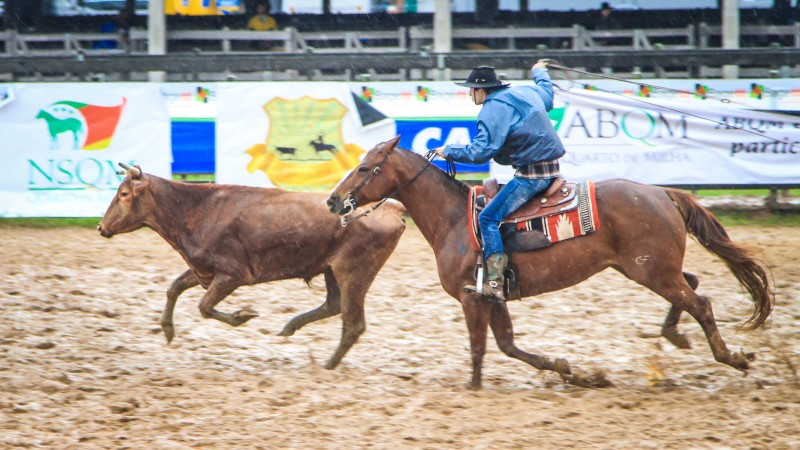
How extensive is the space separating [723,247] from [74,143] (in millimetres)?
9250

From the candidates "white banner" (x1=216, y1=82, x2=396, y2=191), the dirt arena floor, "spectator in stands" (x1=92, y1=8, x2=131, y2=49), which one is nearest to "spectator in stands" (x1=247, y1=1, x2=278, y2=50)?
"spectator in stands" (x1=92, y1=8, x2=131, y2=49)

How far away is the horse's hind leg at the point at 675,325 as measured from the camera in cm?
657

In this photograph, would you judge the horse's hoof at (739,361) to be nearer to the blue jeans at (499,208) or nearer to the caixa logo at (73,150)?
the blue jeans at (499,208)

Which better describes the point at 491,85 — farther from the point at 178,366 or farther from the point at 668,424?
the point at 178,366

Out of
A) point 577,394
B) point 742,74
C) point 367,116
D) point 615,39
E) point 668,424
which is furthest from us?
point 615,39

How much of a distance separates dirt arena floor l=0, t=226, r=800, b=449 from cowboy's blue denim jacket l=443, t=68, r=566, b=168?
1538mm

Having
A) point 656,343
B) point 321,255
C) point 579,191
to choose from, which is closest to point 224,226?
point 321,255

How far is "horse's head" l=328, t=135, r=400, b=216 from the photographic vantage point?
6504 mm

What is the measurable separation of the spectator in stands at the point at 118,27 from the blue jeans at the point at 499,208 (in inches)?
533

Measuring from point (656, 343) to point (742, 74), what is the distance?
34.7 feet

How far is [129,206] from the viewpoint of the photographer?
7340 millimetres

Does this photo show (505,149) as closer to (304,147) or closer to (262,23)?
(304,147)

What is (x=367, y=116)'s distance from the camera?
42.5ft

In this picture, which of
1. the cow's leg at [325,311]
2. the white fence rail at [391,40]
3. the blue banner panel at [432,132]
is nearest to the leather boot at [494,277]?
the cow's leg at [325,311]
